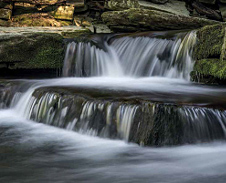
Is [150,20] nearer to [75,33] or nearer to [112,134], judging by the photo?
[75,33]

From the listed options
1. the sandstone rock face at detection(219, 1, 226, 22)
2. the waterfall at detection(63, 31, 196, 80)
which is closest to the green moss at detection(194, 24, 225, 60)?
the waterfall at detection(63, 31, 196, 80)

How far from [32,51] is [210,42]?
4680mm

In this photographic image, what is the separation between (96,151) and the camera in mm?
4254

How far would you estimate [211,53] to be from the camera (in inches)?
291

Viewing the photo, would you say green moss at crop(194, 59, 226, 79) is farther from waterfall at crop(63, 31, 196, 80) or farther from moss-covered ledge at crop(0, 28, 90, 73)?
moss-covered ledge at crop(0, 28, 90, 73)

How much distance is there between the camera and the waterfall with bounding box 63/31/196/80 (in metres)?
8.15

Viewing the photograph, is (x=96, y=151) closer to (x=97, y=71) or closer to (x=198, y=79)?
(x=198, y=79)

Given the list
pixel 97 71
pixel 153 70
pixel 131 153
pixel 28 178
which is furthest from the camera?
pixel 97 71

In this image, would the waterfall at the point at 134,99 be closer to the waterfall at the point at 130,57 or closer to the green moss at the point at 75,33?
the waterfall at the point at 130,57

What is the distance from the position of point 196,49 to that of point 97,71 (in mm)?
2687

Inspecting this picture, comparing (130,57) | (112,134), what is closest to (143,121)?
(112,134)

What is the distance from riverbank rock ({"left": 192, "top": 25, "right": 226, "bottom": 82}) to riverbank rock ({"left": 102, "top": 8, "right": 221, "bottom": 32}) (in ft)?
8.28

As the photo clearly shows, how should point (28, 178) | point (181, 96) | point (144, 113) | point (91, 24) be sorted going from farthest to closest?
point (91, 24) → point (181, 96) → point (144, 113) → point (28, 178)

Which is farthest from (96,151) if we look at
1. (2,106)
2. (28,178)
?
(2,106)
